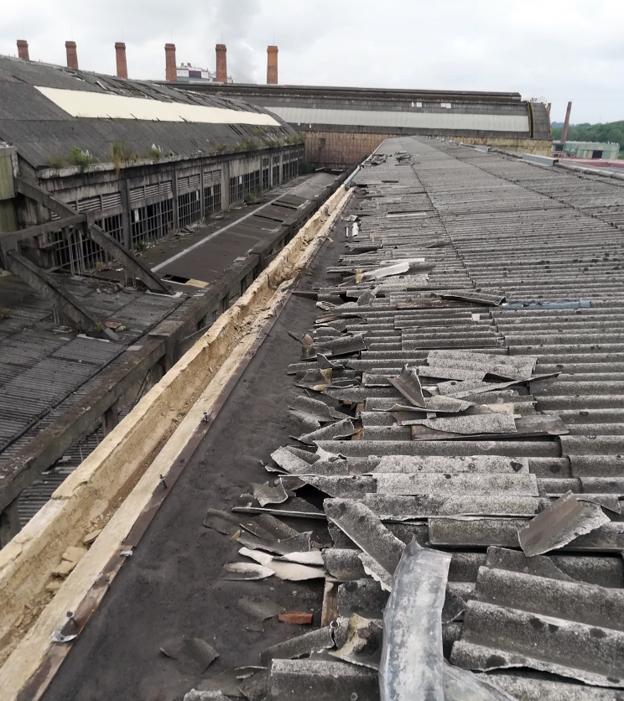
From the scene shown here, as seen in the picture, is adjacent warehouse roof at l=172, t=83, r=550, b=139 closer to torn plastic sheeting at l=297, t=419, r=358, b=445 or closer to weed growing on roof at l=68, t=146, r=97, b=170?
weed growing on roof at l=68, t=146, r=97, b=170

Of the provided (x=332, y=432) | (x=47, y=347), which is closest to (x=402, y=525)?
(x=332, y=432)

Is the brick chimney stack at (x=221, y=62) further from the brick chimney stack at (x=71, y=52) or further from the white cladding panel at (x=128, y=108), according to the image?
the white cladding panel at (x=128, y=108)

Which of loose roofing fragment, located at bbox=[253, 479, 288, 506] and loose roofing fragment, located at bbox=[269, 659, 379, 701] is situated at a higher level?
loose roofing fragment, located at bbox=[269, 659, 379, 701]

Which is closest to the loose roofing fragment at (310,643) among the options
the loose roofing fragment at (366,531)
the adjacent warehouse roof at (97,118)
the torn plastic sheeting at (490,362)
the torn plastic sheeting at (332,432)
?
the loose roofing fragment at (366,531)

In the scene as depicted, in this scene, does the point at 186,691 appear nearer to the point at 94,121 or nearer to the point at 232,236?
the point at 94,121

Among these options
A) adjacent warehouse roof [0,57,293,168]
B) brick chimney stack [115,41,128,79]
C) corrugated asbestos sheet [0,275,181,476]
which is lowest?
corrugated asbestos sheet [0,275,181,476]

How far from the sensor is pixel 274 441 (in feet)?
13.3

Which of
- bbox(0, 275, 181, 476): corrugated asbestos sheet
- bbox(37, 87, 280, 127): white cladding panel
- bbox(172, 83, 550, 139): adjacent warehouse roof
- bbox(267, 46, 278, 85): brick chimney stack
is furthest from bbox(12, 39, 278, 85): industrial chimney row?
bbox(0, 275, 181, 476): corrugated asbestos sheet

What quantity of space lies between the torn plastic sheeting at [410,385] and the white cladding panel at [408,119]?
47679mm

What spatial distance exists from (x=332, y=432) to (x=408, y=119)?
49.7m

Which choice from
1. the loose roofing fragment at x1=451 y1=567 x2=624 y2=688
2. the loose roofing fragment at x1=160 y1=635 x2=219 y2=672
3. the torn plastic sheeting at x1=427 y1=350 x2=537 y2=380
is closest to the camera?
the loose roofing fragment at x1=451 y1=567 x2=624 y2=688

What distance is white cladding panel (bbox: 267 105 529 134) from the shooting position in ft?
157

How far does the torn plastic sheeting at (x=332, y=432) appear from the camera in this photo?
3898 mm

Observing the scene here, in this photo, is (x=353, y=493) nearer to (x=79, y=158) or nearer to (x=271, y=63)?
(x=79, y=158)
